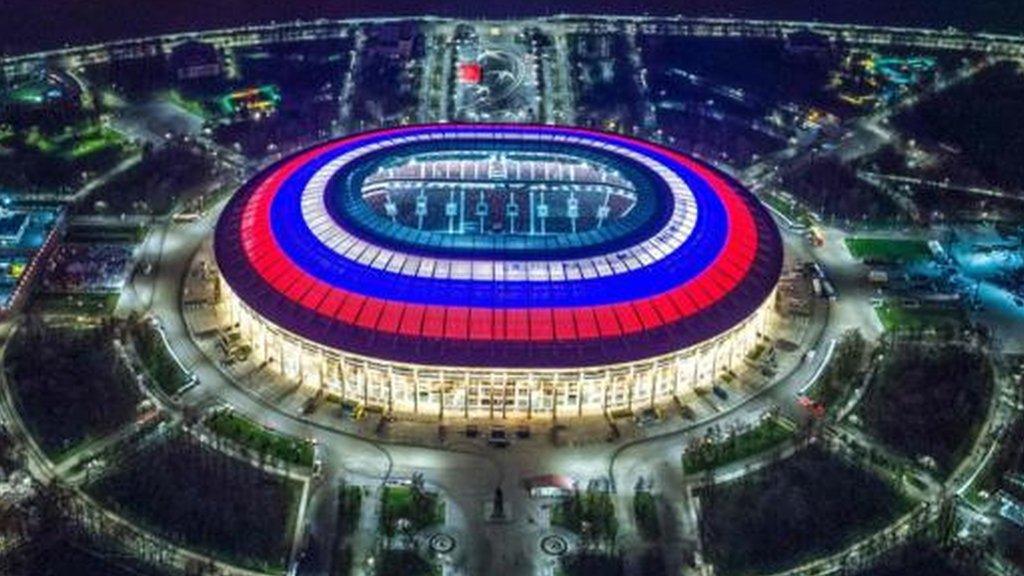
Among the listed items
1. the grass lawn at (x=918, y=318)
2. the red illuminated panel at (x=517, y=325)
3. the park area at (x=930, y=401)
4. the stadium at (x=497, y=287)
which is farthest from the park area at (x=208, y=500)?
the grass lawn at (x=918, y=318)

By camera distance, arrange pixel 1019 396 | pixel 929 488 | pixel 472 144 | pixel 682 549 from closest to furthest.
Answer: pixel 682 549, pixel 929 488, pixel 1019 396, pixel 472 144

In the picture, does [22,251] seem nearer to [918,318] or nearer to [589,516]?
[589,516]

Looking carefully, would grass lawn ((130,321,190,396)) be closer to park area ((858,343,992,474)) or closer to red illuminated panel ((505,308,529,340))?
red illuminated panel ((505,308,529,340))

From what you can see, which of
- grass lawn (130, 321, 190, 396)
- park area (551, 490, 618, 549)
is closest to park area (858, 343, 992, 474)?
park area (551, 490, 618, 549)

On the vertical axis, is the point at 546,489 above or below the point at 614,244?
below

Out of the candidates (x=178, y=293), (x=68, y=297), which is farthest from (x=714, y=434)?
(x=68, y=297)

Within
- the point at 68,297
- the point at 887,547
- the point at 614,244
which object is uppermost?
the point at 614,244

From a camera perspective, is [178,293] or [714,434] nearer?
[714,434]

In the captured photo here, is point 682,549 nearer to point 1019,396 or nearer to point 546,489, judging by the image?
point 546,489

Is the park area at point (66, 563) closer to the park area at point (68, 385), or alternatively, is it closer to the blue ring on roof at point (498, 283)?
the park area at point (68, 385)
